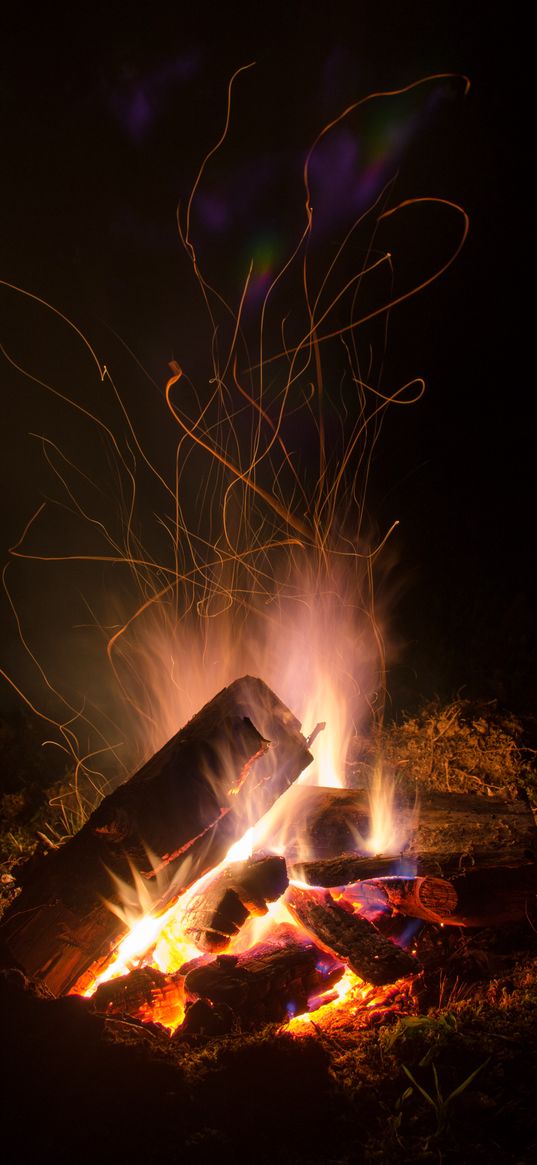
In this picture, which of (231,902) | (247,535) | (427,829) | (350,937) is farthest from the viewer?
(247,535)

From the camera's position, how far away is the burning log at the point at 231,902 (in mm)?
2963

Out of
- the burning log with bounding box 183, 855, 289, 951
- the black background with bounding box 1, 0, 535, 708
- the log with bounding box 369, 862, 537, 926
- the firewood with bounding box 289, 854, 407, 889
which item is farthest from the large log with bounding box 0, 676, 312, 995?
the black background with bounding box 1, 0, 535, 708

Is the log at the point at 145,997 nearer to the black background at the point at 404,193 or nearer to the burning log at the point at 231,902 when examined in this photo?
the burning log at the point at 231,902

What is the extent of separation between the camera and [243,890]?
303cm

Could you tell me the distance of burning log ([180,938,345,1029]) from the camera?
240 cm

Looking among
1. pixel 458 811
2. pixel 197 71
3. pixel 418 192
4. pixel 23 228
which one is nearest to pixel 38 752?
pixel 458 811

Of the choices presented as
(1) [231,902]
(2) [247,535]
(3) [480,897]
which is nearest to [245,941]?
(1) [231,902]

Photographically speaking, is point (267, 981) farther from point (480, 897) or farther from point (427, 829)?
point (427, 829)

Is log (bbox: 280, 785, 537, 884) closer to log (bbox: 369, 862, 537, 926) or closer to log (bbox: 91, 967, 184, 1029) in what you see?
log (bbox: 369, 862, 537, 926)

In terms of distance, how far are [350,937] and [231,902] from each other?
0.67m

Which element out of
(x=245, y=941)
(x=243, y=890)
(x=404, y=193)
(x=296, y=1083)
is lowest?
(x=245, y=941)

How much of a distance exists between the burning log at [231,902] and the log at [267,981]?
219mm

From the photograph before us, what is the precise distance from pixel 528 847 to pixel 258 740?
1543 millimetres

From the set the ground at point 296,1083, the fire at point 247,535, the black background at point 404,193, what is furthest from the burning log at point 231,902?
the black background at point 404,193
